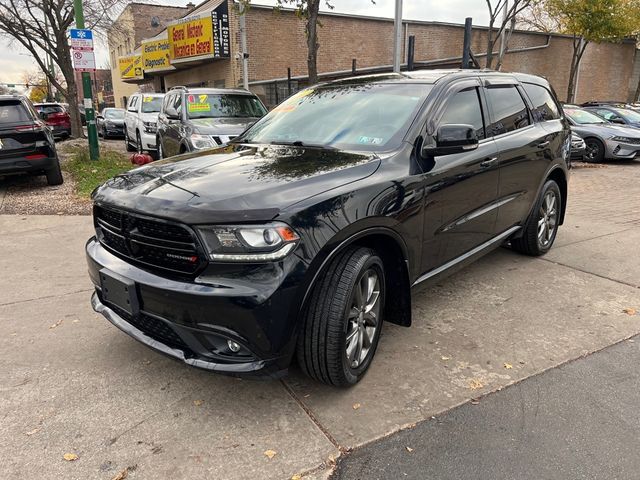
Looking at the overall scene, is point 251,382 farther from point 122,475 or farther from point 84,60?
point 84,60

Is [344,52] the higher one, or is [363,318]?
[344,52]

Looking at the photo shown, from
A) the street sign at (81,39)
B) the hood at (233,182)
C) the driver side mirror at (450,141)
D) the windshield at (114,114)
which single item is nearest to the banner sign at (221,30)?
the windshield at (114,114)

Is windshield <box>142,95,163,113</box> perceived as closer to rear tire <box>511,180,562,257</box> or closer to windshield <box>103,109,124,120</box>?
windshield <box>103,109,124,120</box>

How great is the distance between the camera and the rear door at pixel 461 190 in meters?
3.33

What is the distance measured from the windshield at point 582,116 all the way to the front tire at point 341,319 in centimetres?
1372

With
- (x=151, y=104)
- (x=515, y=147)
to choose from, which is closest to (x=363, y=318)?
(x=515, y=147)

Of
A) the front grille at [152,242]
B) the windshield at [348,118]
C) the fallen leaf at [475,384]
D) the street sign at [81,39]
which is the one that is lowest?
the fallen leaf at [475,384]

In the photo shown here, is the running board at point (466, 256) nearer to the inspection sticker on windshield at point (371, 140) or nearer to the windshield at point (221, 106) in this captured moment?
the inspection sticker on windshield at point (371, 140)

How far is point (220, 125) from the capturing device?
8812 millimetres

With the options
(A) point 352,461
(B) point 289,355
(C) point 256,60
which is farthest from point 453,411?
(C) point 256,60

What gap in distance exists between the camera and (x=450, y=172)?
3.44 meters

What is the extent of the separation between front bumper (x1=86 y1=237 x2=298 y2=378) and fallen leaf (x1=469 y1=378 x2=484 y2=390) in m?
1.16

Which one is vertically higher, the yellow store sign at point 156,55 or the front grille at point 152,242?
the yellow store sign at point 156,55

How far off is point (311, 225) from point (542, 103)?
3.75m
